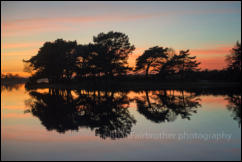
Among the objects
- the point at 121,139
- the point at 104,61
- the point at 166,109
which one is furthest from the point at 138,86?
the point at 121,139

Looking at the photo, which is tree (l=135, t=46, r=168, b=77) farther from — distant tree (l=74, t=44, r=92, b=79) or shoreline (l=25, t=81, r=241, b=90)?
distant tree (l=74, t=44, r=92, b=79)

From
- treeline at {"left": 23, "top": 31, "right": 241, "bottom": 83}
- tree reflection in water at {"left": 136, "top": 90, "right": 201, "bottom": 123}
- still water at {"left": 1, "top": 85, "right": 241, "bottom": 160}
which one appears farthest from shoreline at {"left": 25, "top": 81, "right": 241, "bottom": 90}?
still water at {"left": 1, "top": 85, "right": 241, "bottom": 160}

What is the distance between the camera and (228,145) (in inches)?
262

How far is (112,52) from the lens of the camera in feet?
169

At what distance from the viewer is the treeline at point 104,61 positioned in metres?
50.8

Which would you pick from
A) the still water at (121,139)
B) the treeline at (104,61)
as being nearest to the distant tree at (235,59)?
the treeline at (104,61)

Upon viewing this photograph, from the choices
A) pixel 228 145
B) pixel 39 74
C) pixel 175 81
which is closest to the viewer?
pixel 228 145

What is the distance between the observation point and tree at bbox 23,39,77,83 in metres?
53.5

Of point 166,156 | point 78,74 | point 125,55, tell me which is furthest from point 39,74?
point 166,156

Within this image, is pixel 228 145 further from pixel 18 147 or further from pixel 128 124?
pixel 18 147

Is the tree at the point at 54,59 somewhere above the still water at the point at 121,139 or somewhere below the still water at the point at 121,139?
above

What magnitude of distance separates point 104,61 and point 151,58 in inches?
527

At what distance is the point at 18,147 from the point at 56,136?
1.42 m

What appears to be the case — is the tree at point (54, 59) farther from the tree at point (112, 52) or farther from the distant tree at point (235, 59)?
the distant tree at point (235, 59)
